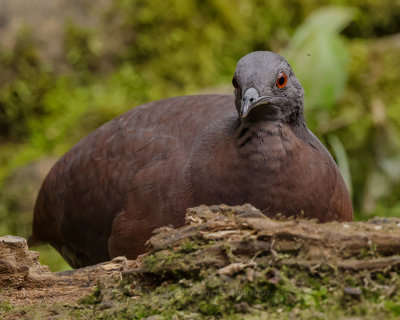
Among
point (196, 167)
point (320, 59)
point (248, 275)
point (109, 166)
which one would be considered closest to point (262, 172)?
point (196, 167)

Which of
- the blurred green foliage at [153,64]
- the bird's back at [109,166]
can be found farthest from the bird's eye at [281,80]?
the blurred green foliage at [153,64]

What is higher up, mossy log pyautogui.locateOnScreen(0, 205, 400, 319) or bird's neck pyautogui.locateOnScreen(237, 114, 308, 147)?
bird's neck pyautogui.locateOnScreen(237, 114, 308, 147)

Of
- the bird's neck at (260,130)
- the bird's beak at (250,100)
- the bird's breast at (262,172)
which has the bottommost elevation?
the bird's breast at (262,172)

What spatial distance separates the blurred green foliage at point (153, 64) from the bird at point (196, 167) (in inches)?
118

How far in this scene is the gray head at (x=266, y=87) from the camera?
3.83m

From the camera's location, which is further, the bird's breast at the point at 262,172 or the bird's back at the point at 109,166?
the bird's back at the point at 109,166

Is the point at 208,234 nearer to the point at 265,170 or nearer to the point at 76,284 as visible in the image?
the point at 76,284

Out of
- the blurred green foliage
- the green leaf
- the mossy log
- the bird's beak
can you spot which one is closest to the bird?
the bird's beak

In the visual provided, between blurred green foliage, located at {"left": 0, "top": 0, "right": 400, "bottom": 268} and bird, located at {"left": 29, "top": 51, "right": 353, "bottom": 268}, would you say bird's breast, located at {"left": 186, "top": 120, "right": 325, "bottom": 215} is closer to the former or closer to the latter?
bird, located at {"left": 29, "top": 51, "right": 353, "bottom": 268}

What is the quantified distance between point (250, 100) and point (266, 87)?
0.20 m

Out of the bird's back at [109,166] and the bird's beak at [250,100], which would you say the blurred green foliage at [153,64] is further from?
the bird's beak at [250,100]

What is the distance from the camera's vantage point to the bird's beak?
12.0 feet

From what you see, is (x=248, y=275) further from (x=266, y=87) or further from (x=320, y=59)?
(x=320, y=59)

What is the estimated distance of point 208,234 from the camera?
9.53 ft
